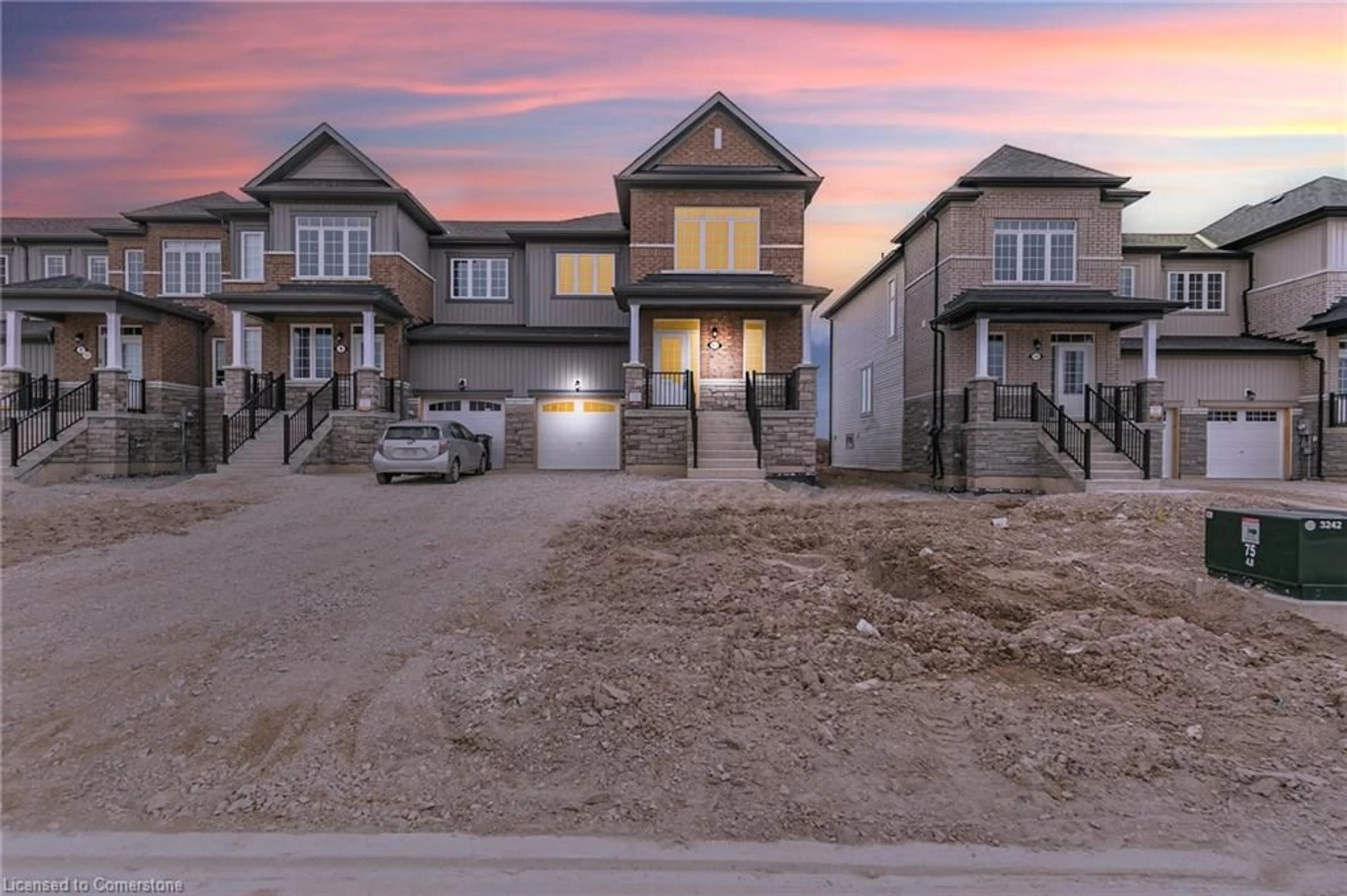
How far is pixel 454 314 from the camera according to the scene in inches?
987

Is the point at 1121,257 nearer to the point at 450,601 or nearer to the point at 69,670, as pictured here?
the point at 450,601

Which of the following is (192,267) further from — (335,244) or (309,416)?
(309,416)

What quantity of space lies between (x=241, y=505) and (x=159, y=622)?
7.13 m

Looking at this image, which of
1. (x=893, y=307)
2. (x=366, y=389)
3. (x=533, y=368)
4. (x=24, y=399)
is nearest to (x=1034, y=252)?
(x=893, y=307)

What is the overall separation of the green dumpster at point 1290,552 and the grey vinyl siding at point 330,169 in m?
23.8

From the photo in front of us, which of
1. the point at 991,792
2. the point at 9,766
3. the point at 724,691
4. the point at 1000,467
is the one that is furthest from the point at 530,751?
the point at 1000,467

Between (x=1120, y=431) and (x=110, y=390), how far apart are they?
26750mm

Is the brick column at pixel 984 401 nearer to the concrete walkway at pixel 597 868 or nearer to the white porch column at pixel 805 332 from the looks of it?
the white porch column at pixel 805 332

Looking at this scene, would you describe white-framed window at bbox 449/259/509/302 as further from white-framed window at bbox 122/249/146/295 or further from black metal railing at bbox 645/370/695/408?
white-framed window at bbox 122/249/146/295

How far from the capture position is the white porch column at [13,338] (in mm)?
20531

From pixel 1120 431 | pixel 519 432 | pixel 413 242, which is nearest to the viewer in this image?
pixel 1120 431

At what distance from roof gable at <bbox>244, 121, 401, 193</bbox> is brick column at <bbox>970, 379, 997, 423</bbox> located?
17865mm

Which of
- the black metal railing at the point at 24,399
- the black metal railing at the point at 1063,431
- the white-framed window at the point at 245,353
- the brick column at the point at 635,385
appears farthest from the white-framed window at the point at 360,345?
the black metal railing at the point at 1063,431

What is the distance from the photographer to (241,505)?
505 inches
